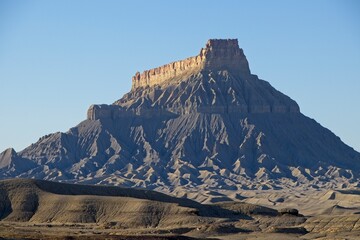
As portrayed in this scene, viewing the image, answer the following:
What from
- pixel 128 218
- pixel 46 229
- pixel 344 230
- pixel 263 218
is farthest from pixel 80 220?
pixel 344 230

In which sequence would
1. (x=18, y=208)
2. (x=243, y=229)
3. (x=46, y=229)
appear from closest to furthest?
(x=46, y=229) < (x=243, y=229) < (x=18, y=208)

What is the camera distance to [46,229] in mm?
166000

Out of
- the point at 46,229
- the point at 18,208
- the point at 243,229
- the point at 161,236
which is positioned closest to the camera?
the point at 161,236

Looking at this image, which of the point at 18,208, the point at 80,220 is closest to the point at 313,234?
the point at 80,220

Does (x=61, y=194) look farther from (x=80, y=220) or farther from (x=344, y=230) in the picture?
(x=344, y=230)

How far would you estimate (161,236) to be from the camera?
15350cm

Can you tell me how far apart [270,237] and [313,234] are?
10.8m

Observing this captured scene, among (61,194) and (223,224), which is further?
(61,194)

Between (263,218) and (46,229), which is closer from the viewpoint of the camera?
(46,229)

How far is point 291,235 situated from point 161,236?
25312 mm

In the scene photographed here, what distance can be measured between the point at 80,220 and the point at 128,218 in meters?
8.38

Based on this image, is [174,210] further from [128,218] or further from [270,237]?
[270,237]

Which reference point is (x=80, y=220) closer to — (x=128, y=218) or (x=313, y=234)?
(x=128, y=218)

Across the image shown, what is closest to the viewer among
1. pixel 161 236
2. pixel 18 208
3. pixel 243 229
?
pixel 161 236
